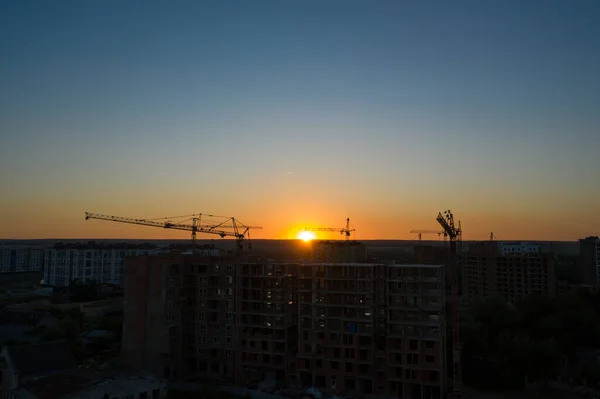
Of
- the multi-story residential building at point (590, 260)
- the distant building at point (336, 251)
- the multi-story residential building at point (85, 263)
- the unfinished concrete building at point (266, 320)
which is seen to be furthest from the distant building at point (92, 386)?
the multi-story residential building at point (590, 260)

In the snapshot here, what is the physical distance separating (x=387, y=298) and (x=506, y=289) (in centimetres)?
2942

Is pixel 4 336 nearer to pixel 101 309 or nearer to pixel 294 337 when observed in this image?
pixel 101 309

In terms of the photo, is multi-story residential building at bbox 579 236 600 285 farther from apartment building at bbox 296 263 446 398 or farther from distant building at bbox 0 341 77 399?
distant building at bbox 0 341 77 399

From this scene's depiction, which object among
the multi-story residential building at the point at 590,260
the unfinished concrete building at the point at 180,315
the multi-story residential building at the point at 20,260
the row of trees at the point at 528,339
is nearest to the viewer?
the row of trees at the point at 528,339

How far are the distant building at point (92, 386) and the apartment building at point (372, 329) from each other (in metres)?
9.78

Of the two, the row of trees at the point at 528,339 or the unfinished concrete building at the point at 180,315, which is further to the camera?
the unfinished concrete building at the point at 180,315

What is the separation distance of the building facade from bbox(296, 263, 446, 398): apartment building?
0.06m

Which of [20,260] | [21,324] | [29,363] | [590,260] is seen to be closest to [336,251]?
[21,324]

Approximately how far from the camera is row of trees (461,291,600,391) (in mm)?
32094

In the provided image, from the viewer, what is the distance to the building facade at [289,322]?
2939cm

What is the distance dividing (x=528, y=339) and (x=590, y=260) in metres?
36.3

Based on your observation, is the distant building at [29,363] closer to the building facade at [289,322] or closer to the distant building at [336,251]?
the building facade at [289,322]

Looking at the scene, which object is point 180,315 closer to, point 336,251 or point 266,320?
point 266,320

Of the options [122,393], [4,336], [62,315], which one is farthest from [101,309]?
[122,393]
